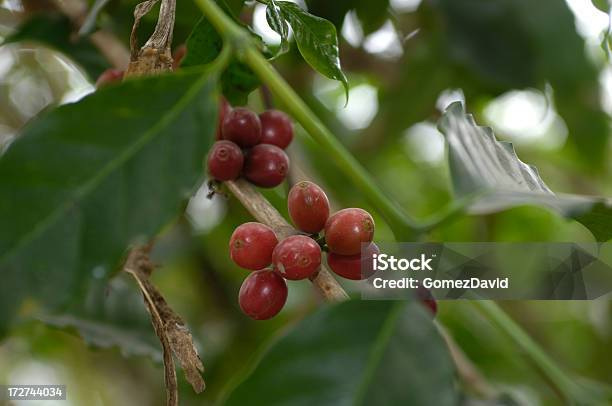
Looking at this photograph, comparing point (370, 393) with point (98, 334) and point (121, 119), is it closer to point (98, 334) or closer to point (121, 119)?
point (121, 119)

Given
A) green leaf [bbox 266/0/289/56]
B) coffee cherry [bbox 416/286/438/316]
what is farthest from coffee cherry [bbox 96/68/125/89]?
coffee cherry [bbox 416/286/438/316]

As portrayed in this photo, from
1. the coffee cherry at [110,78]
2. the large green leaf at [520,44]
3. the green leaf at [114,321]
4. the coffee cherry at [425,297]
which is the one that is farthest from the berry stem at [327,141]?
the green leaf at [114,321]

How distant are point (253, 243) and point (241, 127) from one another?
188mm

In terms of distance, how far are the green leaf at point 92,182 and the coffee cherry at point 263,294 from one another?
8.9 inches

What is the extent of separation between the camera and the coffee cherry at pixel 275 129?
93 centimetres

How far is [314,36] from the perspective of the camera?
78cm

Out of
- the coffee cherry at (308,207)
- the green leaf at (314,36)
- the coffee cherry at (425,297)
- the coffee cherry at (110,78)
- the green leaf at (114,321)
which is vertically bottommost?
the green leaf at (114,321)

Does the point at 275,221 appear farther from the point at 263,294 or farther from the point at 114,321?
the point at 114,321

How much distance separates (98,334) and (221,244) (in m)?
0.73

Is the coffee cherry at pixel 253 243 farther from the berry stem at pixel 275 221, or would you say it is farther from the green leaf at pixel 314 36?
the green leaf at pixel 314 36

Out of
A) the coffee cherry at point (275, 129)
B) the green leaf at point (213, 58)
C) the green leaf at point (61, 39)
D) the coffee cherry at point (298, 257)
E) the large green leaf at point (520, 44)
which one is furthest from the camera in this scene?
the green leaf at point (61, 39)

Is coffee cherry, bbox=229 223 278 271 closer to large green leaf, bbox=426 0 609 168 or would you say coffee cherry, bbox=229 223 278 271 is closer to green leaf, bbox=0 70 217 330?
green leaf, bbox=0 70 217 330

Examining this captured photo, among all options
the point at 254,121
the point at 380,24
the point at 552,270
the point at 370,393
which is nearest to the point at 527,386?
the point at 380,24

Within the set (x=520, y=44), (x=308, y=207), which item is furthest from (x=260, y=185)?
(x=520, y=44)
